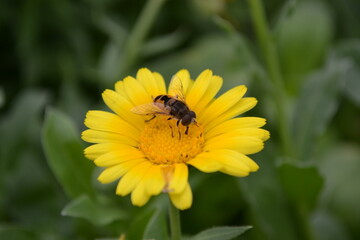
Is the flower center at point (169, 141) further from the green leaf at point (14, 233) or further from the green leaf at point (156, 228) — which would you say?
the green leaf at point (14, 233)

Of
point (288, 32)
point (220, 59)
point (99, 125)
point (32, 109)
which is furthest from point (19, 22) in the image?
point (99, 125)

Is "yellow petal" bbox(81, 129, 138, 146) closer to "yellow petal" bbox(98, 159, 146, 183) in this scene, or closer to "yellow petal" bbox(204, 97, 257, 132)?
"yellow petal" bbox(98, 159, 146, 183)

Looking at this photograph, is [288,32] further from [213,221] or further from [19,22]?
[19,22]

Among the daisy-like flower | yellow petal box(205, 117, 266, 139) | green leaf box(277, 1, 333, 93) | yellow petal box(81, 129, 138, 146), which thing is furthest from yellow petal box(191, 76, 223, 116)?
green leaf box(277, 1, 333, 93)

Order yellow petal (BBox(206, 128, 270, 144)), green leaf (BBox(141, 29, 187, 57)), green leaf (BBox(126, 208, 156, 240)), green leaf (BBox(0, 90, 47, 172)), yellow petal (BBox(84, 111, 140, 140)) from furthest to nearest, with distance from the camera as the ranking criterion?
green leaf (BBox(141, 29, 187, 57)) < green leaf (BBox(0, 90, 47, 172)) < green leaf (BBox(126, 208, 156, 240)) < yellow petal (BBox(84, 111, 140, 140)) < yellow petal (BBox(206, 128, 270, 144))

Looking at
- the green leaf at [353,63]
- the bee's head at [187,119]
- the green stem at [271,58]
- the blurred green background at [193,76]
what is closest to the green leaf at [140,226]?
the blurred green background at [193,76]

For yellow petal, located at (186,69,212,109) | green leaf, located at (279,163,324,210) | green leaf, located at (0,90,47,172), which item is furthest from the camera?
green leaf, located at (0,90,47,172)
